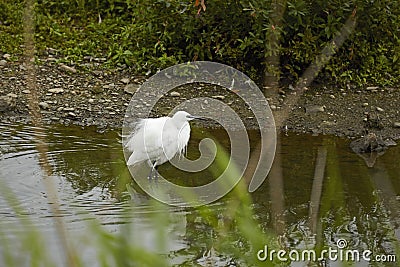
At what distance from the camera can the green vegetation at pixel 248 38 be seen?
6637mm

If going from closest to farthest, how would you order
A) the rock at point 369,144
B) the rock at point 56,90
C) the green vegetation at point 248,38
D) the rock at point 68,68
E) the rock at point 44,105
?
the rock at point 369,144
the rock at point 44,105
the green vegetation at point 248,38
the rock at point 56,90
the rock at point 68,68

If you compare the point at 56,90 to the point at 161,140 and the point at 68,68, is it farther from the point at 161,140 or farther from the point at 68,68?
the point at 161,140

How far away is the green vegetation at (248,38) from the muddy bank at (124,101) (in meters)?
0.21

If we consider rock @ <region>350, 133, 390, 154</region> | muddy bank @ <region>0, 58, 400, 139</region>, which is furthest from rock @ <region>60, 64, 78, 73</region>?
rock @ <region>350, 133, 390, 154</region>

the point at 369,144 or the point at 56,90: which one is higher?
the point at 56,90

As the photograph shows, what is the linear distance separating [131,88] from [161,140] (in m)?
1.71

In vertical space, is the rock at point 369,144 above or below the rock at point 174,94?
below

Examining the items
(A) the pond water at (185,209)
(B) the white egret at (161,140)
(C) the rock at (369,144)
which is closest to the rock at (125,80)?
(A) the pond water at (185,209)

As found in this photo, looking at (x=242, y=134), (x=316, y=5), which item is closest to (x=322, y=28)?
(x=316, y=5)

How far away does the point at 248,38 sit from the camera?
6652 millimetres

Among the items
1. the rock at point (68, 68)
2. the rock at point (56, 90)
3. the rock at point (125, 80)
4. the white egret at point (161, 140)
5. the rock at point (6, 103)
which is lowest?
the white egret at point (161, 140)

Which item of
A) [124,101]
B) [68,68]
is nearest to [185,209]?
[124,101]

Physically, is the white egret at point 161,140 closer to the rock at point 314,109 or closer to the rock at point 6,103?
the rock at point 6,103

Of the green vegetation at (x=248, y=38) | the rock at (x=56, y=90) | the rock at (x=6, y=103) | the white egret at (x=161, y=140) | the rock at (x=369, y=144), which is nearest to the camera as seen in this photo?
the white egret at (x=161, y=140)
